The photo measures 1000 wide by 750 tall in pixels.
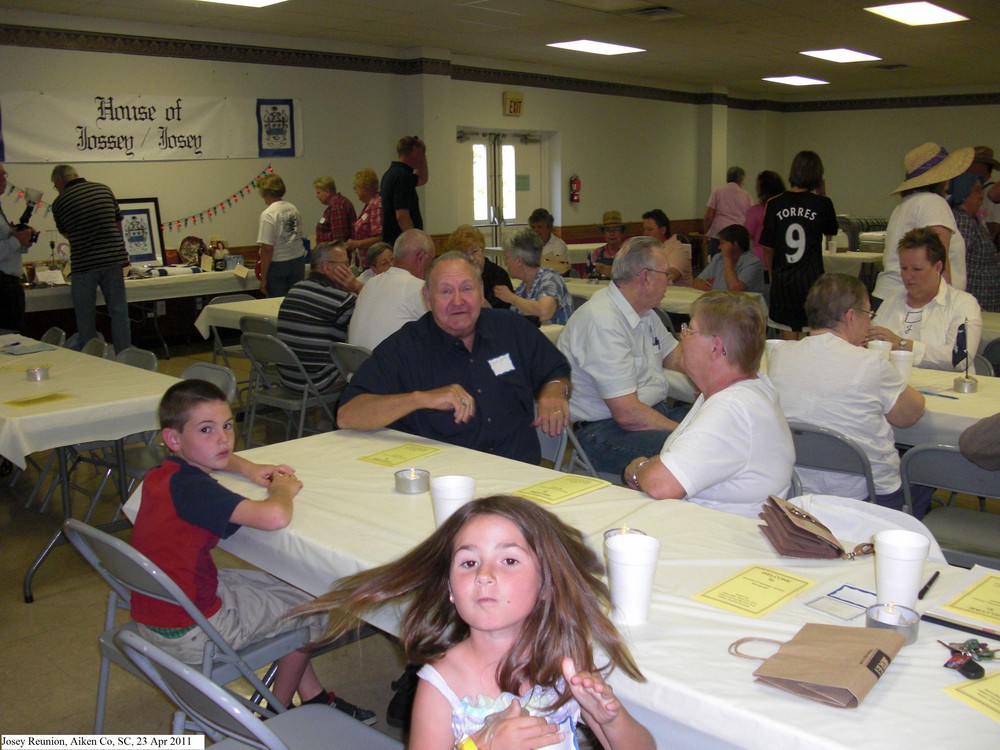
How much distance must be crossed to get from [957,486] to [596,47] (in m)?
8.48

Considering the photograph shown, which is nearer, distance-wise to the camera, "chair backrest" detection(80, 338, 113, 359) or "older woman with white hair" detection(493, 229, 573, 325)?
"chair backrest" detection(80, 338, 113, 359)

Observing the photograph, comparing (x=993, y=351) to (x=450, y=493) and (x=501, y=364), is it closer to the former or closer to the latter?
(x=501, y=364)

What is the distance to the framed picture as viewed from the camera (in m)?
8.09

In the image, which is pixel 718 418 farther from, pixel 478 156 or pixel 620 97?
pixel 620 97

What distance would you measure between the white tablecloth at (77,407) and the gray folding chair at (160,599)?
48.4 inches

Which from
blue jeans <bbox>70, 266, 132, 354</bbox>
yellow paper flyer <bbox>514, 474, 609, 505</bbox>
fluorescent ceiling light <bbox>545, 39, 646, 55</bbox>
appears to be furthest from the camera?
fluorescent ceiling light <bbox>545, 39, 646, 55</bbox>

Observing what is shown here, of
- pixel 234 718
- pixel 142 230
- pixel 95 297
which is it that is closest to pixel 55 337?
pixel 95 297

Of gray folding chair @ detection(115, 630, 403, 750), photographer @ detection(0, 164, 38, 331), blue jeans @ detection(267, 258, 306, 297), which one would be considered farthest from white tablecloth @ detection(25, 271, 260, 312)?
gray folding chair @ detection(115, 630, 403, 750)

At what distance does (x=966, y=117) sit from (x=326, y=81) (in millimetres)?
10738

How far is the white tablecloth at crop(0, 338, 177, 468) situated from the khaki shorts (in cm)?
132

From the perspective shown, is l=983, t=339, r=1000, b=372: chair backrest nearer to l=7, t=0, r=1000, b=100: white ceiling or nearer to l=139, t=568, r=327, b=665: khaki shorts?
l=139, t=568, r=327, b=665: khaki shorts

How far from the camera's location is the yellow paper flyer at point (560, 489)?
6.86 feet

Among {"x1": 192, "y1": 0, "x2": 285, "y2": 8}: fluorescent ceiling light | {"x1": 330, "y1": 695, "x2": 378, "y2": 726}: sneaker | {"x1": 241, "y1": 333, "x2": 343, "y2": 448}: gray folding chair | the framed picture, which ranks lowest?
{"x1": 330, "y1": 695, "x2": 378, "y2": 726}: sneaker

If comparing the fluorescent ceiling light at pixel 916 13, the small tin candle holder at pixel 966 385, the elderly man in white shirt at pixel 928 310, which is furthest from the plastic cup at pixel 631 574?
the fluorescent ceiling light at pixel 916 13
